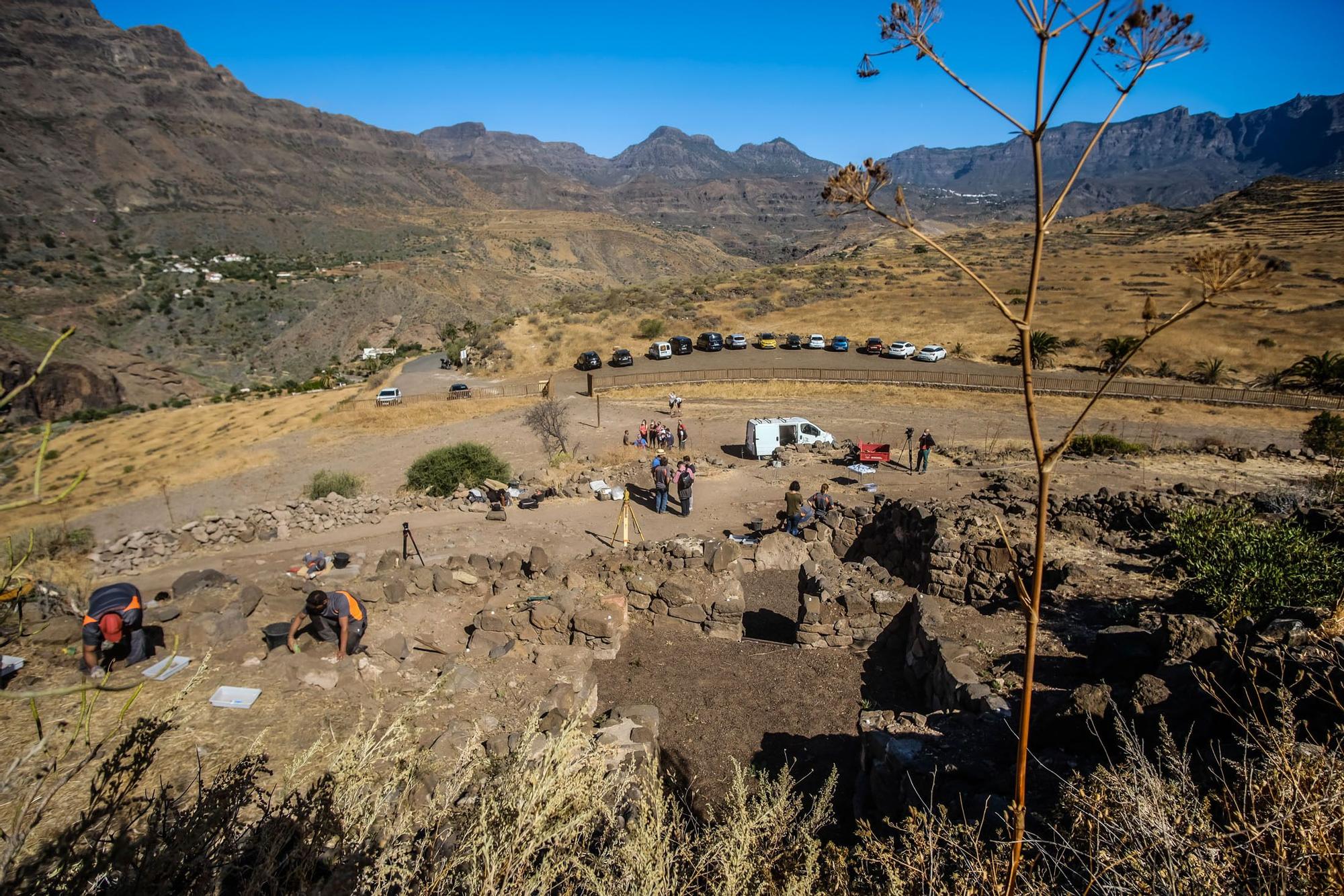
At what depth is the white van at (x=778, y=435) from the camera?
25.9 metres

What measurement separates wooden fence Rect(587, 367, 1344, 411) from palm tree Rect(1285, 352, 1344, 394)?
52.8 inches

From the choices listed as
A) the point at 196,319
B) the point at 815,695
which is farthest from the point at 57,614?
the point at 196,319

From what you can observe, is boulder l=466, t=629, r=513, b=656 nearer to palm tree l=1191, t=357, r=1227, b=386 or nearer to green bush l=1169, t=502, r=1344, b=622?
green bush l=1169, t=502, r=1344, b=622

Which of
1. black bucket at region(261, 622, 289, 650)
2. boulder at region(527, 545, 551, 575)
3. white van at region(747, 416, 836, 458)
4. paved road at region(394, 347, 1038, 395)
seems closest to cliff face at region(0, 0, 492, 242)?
paved road at region(394, 347, 1038, 395)

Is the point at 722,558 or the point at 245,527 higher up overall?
the point at 722,558

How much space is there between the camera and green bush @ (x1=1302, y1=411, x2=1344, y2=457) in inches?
865

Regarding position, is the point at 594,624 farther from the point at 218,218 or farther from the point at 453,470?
the point at 218,218

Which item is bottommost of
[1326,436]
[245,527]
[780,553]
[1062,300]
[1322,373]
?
[780,553]

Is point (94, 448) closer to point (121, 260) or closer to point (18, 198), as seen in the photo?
point (121, 260)

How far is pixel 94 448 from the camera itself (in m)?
37.2

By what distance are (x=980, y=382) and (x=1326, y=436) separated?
17.8 m

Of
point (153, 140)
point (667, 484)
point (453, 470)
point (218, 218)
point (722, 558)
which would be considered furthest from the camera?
point (153, 140)

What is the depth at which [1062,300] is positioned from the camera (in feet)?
194

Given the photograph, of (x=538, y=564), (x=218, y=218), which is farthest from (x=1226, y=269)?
(x=218, y=218)
